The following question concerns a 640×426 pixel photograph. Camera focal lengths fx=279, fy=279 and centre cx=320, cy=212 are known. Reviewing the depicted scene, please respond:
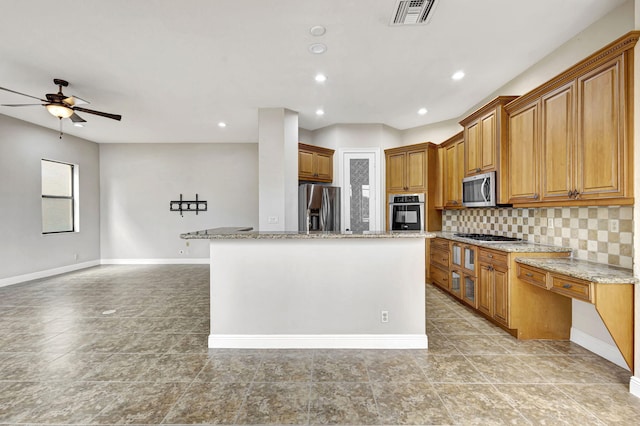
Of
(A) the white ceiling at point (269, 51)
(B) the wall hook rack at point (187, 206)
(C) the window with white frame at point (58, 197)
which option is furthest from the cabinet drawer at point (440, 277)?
(C) the window with white frame at point (58, 197)

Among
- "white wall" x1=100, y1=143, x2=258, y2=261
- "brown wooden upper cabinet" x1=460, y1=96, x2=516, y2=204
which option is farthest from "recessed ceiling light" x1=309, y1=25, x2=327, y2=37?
"white wall" x1=100, y1=143, x2=258, y2=261

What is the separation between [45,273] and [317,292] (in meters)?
6.02

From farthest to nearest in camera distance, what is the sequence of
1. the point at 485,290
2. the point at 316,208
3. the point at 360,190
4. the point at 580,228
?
the point at 360,190, the point at 316,208, the point at 485,290, the point at 580,228

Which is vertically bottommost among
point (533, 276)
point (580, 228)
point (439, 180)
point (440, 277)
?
point (440, 277)

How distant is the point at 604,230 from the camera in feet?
7.82

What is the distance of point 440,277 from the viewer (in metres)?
4.43

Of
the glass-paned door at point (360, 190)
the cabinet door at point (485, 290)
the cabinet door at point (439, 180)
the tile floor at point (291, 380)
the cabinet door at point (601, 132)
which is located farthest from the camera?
the glass-paned door at point (360, 190)

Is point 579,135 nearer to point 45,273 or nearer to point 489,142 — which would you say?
point 489,142

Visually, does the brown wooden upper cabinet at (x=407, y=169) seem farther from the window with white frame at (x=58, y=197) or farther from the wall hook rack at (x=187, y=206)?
the window with white frame at (x=58, y=197)

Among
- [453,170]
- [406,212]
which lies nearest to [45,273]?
[406,212]

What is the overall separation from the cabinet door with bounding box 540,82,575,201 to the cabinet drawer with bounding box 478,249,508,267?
2.21 ft

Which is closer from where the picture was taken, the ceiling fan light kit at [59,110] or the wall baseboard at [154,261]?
the ceiling fan light kit at [59,110]

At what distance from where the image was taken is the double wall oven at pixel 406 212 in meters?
5.00

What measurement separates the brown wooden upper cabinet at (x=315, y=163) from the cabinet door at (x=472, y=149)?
2.29 meters
